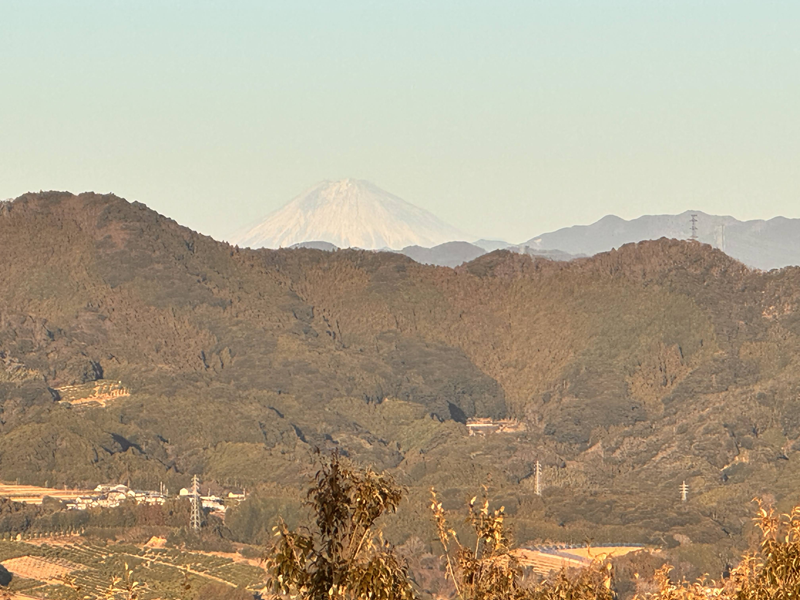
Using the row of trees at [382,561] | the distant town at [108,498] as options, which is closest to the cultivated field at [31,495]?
the distant town at [108,498]

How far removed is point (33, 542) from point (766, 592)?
5334 inches

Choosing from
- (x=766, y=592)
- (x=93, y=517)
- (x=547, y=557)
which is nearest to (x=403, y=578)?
(x=766, y=592)

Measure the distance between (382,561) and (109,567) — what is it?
11687cm

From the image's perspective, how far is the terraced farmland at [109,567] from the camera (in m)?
133

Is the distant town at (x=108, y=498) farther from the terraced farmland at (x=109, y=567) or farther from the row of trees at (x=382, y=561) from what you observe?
the row of trees at (x=382, y=561)

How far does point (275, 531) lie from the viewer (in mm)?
33719

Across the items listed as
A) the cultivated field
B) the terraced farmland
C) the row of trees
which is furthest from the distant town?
the row of trees

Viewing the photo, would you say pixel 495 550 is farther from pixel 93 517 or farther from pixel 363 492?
pixel 93 517

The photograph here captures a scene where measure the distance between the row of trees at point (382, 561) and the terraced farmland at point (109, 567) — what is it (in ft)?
298

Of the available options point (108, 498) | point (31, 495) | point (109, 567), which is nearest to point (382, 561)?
point (109, 567)

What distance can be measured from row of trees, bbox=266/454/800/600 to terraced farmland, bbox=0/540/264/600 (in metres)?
90.7

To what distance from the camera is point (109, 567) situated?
145375 millimetres

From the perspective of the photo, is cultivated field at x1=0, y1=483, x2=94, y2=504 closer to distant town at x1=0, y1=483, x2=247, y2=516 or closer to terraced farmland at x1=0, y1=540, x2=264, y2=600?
distant town at x1=0, y1=483, x2=247, y2=516

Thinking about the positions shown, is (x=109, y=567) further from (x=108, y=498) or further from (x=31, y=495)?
(x=31, y=495)
